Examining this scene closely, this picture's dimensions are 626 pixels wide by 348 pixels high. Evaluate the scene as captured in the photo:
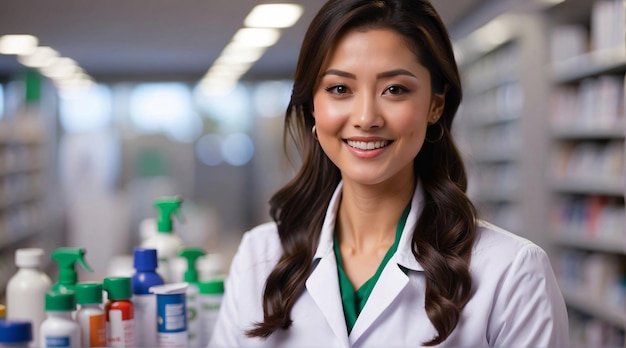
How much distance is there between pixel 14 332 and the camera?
100 centimetres

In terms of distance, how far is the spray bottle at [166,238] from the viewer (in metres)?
1.74

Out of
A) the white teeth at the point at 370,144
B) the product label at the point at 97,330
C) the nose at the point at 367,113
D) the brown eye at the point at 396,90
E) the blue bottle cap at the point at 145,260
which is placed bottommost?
the product label at the point at 97,330

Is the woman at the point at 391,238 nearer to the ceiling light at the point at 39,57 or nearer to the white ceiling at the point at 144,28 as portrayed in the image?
the white ceiling at the point at 144,28

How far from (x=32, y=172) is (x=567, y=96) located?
5.42 meters

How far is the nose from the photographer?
1306 millimetres

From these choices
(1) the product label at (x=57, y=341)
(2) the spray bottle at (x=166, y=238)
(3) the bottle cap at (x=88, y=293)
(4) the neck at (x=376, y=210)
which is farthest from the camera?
(2) the spray bottle at (x=166, y=238)

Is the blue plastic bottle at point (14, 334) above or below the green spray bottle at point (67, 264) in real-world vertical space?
below

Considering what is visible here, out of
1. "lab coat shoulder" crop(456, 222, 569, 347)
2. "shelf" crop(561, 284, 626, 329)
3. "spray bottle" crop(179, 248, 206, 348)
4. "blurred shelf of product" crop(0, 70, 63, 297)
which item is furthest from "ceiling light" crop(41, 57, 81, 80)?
"blurred shelf of product" crop(0, 70, 63, 297)

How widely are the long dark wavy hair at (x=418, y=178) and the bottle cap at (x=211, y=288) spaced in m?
0.22

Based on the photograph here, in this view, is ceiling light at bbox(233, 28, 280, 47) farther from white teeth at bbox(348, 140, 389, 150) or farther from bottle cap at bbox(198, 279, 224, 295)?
bottle cap at bbox(198, 279, 224, 295)

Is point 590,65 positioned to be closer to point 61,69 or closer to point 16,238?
point 61,69

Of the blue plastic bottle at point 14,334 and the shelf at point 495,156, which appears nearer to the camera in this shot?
the blue plastic bottle at point 14,334

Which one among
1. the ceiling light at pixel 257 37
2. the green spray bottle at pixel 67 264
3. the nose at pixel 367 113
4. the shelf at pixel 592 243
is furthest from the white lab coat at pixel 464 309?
the shelf at pixel 592 243

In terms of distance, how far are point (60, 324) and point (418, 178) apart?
773 mm
